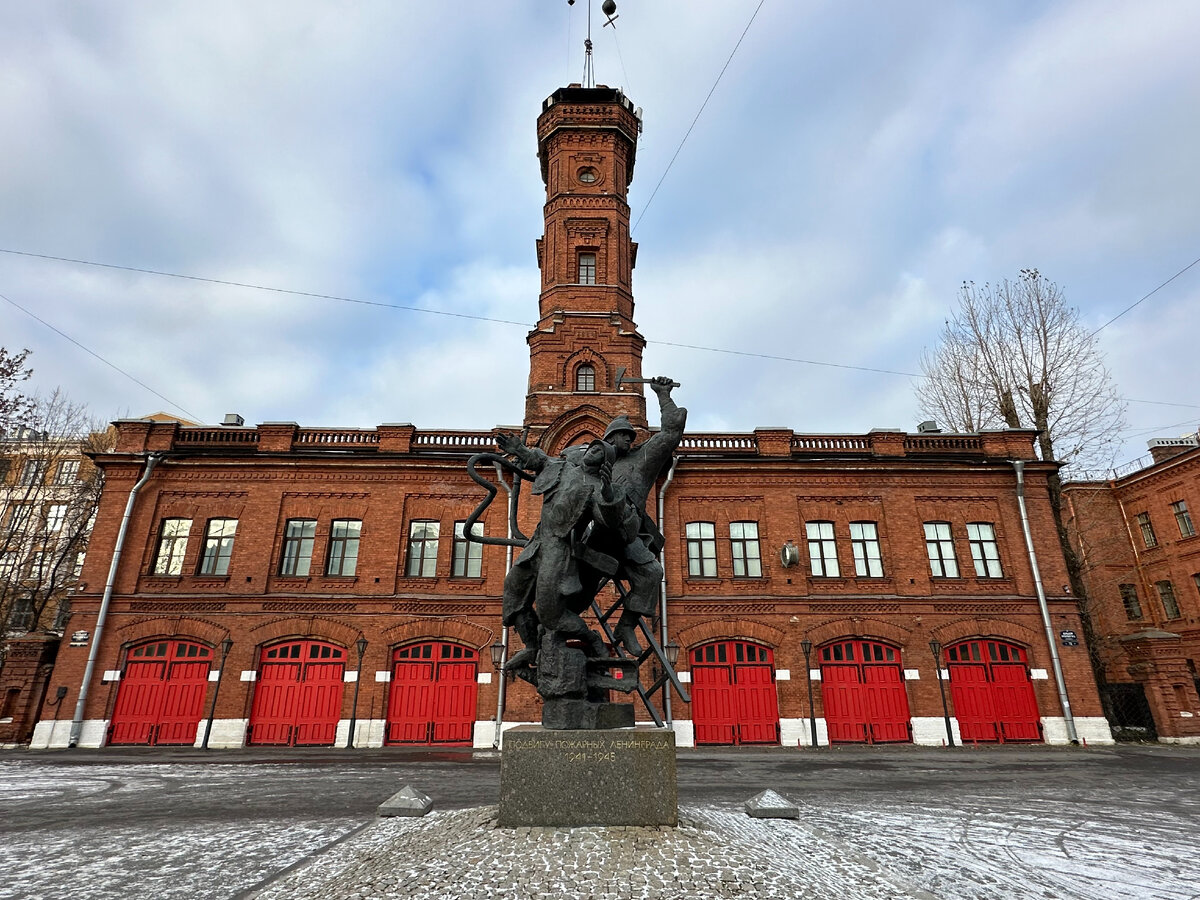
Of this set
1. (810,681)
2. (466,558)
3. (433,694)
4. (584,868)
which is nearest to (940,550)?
(810,681)

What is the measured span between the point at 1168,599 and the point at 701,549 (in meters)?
22.6

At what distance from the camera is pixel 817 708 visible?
62.1ft

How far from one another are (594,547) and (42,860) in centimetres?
610

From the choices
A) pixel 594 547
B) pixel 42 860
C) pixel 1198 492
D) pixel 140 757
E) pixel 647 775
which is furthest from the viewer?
pixel 1198 492

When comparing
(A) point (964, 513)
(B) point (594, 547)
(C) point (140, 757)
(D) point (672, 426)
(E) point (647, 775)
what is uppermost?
(A) point (964, 513)

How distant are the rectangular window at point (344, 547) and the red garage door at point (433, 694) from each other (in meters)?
3.31

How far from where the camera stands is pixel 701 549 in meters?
20.6

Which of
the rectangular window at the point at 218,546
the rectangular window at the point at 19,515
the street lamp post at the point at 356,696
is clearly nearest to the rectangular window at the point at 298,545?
the rectangular window at the point at 218,546

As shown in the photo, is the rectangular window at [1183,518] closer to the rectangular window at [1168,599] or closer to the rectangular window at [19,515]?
the rectangular window at [1168,599]

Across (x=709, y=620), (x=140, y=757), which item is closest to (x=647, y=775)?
(x=709, y=620)

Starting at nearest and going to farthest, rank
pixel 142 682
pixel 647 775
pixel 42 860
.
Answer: pixel 647 775 → pixel 42 860 → pixel 142 682

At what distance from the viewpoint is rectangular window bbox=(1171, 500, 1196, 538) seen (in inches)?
1003

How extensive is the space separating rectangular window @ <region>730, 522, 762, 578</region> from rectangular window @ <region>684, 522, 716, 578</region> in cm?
70

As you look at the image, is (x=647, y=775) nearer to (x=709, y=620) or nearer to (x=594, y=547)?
(x=594, y=547)
